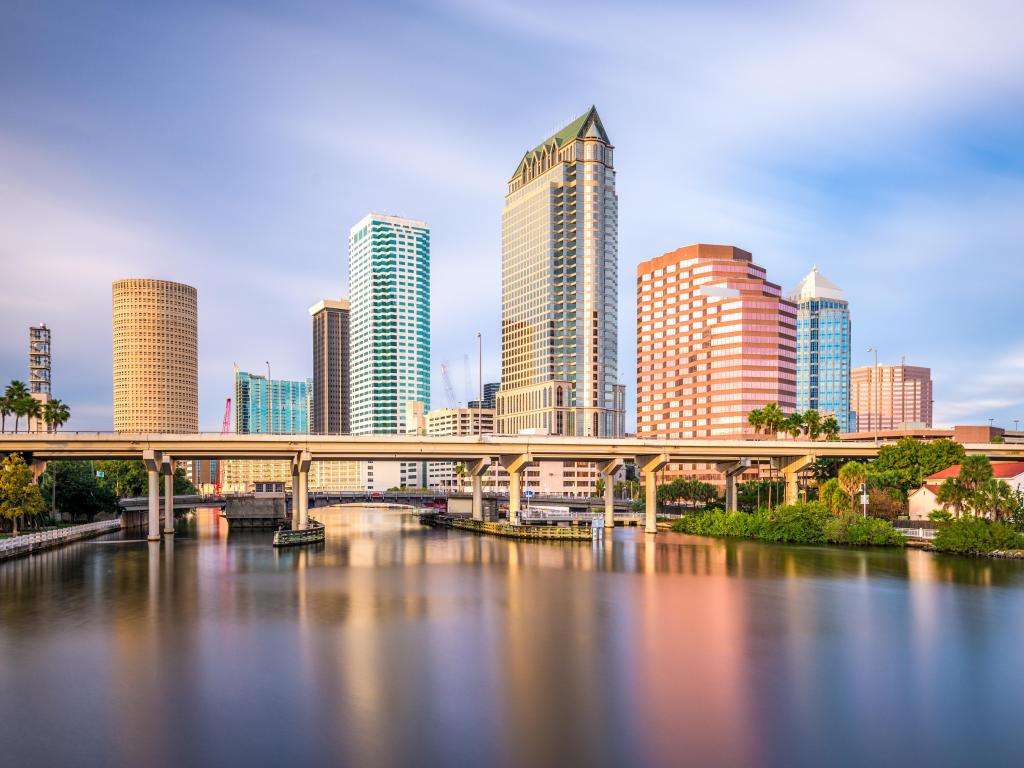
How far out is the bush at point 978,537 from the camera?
88.2 meters

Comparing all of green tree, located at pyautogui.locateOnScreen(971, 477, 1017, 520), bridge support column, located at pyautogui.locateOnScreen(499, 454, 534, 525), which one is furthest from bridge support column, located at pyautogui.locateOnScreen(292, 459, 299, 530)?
green tree, located at pyautogui.locateOnScreen(971, 477, 1017, 520)

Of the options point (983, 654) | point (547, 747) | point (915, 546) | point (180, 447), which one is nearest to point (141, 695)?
point (547, 747)

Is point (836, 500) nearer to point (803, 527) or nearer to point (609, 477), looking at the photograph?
point (803, 527)

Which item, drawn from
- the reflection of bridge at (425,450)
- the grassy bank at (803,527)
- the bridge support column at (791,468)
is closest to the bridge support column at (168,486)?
the reflection of bridge at (425,450)

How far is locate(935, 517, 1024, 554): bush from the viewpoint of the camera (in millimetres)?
88188

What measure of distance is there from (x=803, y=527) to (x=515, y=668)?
82.2 meters

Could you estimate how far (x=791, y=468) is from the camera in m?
136

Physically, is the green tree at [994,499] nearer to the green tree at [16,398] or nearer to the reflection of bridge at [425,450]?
the reflection of bridge at [425,450]

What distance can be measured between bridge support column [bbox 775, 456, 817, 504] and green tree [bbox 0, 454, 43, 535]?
120545mm

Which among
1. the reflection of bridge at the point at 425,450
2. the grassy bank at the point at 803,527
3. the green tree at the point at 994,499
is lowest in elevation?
the grassy bank at the point at 803,527

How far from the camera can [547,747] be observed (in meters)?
30.0

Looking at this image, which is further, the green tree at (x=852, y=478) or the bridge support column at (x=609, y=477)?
the bridge support column at (x=609, y=477)

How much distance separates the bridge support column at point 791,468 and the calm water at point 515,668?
180 ft

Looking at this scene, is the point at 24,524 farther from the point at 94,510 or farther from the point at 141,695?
the point at 141,695
